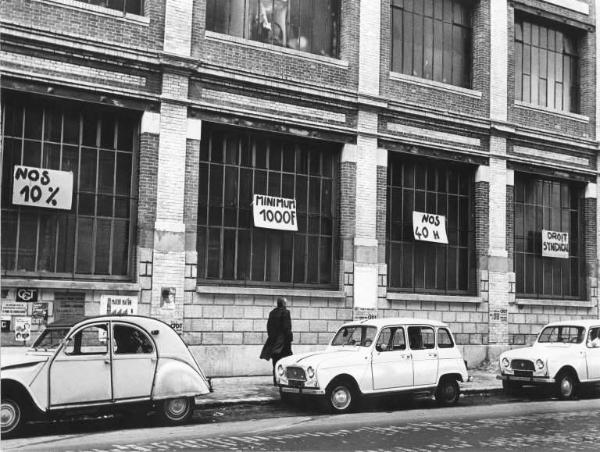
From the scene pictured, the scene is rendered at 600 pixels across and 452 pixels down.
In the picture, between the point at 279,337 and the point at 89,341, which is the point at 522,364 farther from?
the point at 89,341

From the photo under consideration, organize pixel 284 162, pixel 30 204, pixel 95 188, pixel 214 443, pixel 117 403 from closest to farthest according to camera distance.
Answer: pixel 214 443, pixel 117 403, pixel 30 204, pixel 95 188, pixel 284 162

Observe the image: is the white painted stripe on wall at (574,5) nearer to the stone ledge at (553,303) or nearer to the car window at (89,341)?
the stone ledge at (553,303)

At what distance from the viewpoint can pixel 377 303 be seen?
19.4m

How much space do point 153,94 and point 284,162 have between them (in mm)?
3711

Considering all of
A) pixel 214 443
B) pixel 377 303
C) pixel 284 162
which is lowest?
pixel 214 443

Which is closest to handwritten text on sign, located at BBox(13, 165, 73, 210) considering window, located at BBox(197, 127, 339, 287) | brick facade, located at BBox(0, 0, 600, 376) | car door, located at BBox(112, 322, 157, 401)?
brick facade, located at BBox(0, 0, 600, 376)

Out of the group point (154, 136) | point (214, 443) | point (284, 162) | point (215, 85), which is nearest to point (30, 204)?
point (154, 136)

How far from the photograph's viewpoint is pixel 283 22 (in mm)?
19109

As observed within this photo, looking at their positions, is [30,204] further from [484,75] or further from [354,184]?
[484,75]

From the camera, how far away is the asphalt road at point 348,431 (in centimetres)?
959

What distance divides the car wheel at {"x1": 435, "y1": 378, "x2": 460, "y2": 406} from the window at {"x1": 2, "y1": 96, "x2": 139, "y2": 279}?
6.78 meters

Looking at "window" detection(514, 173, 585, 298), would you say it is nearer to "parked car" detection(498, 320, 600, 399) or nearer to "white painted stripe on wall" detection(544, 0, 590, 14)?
"white painted stripe on wall" detection(544, 0, 590, 14)

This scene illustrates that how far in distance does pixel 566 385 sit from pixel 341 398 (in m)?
5.30

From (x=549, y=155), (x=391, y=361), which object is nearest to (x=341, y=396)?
(x=391, y=361)
